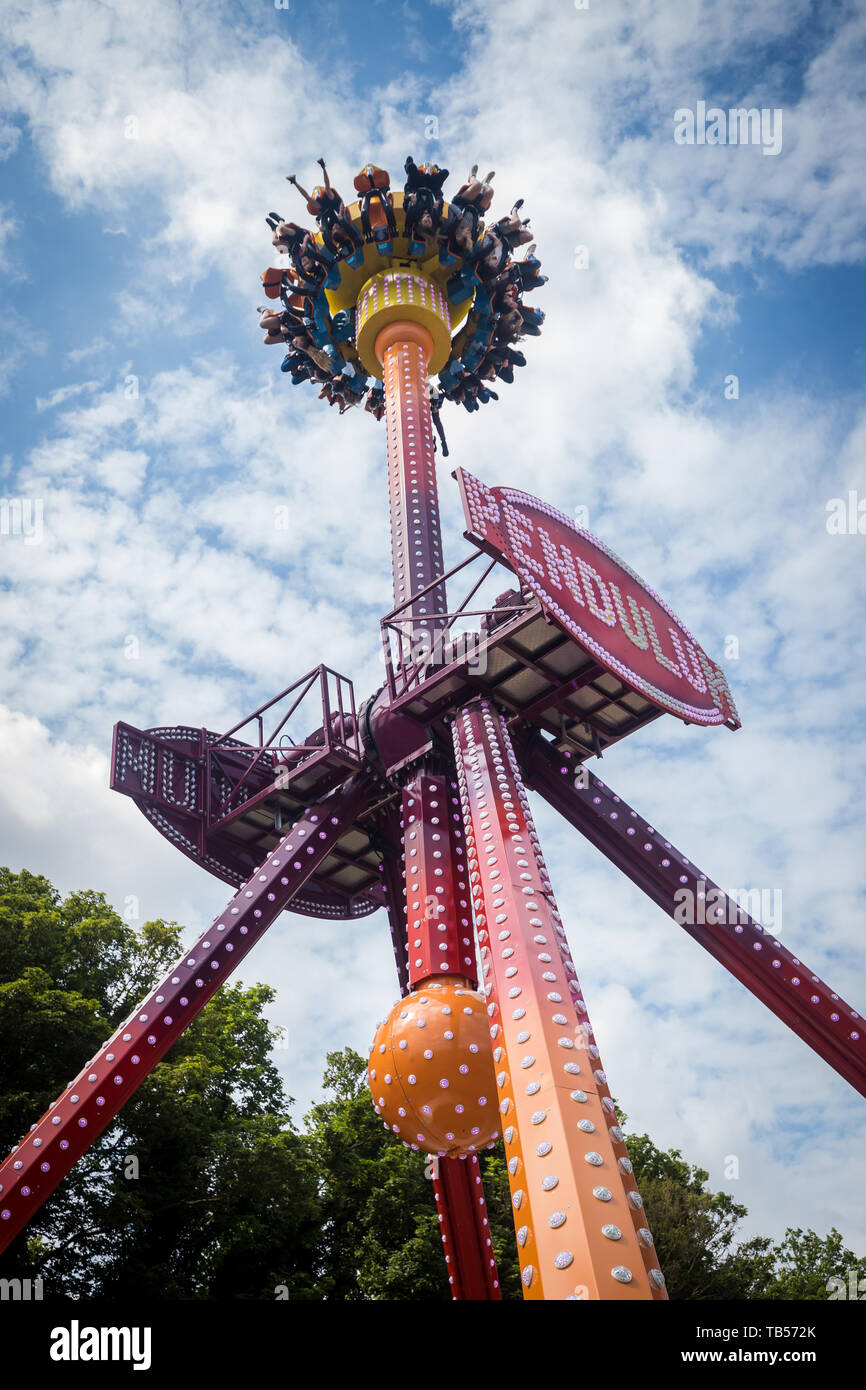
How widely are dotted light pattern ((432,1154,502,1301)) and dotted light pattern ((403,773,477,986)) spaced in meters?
2.48

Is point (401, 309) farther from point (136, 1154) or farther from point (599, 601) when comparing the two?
point (136, 1154)

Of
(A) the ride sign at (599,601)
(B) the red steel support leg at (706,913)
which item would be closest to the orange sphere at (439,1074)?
(B) the red steel support leg at (706,913)

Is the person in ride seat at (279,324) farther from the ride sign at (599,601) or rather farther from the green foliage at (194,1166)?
the green foliage at (194,1166)

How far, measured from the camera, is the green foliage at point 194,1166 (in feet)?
52.4

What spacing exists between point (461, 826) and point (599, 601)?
2936 millimetres

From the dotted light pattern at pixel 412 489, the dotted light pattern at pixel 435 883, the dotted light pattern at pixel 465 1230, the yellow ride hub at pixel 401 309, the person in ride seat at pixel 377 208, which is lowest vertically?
the dotted light pattern at pixel 465 1230

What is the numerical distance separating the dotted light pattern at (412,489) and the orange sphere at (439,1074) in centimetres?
439

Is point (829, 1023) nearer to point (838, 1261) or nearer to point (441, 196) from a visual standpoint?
point (441, 196)

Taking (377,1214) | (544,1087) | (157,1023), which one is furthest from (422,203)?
(377,1214)

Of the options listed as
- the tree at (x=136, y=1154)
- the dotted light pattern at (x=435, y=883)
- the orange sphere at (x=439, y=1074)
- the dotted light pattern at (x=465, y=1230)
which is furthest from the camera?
the tree at (x=136, y=1154)

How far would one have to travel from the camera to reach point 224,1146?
16922 millimetres

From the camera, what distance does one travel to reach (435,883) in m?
11.0
